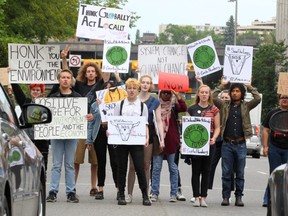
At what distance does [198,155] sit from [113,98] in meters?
1.59

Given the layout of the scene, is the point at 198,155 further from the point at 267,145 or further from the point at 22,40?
the point at 22,40

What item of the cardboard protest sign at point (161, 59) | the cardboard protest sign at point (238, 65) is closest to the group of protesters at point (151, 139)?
the cardboard protest sign at point (238, 65)

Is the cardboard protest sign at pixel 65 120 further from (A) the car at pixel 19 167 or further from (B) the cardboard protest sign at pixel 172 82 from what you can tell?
(A) the car at pixel 19 167

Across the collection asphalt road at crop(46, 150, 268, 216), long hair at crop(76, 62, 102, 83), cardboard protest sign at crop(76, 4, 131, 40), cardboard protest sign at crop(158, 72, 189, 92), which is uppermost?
cardboard protest sign at crop(76, 4, 131, 40)

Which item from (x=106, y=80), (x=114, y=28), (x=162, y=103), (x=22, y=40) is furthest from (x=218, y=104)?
(x=22, y=40)

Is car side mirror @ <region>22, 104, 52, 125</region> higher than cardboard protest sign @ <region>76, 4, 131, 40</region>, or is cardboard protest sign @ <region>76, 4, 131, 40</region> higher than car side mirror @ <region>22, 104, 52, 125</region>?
cardboard protest sign @ <region>76, 4, 131, 40</region>

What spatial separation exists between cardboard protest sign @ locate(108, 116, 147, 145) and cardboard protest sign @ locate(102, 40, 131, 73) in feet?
8.88

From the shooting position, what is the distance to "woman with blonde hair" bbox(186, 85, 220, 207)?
15.1 meters

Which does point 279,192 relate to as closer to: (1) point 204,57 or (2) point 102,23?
(1) point 204,57

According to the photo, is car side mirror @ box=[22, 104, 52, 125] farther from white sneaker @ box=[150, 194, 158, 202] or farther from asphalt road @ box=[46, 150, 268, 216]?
white sneaker @ box=[150, 194, 158, 202]

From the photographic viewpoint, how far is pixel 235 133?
15.3 meters

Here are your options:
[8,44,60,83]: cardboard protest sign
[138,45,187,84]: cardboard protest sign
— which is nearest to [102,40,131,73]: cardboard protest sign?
[138,45,187,84]: cardboard protest sign

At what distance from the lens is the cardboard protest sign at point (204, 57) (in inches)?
698

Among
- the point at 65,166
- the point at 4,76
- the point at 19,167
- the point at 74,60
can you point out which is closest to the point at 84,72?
the point at 4,76
